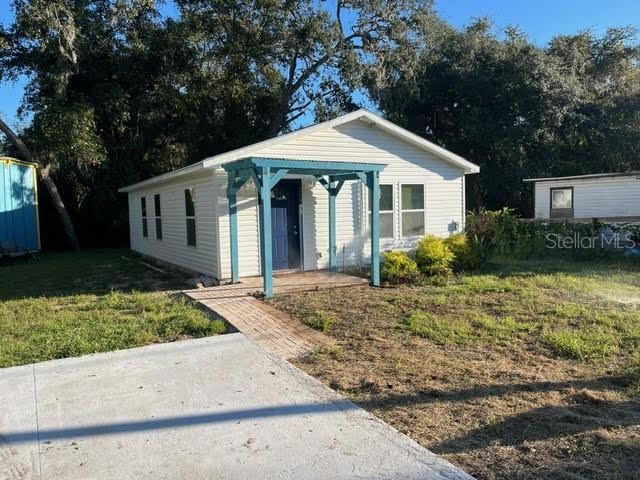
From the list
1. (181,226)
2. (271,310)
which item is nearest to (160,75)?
(181,226)

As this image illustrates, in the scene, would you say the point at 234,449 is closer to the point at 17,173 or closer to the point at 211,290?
the point at 211,290

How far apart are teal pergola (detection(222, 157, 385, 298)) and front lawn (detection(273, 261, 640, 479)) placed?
1129 mm

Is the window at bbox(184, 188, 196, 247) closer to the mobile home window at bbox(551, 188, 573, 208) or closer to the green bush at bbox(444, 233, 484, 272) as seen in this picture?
the green bush at bbox(444, 233, 484, 272)

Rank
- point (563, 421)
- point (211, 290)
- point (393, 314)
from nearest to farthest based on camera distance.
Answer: point (563, 421) → point (393, 314) → point (211, 290)

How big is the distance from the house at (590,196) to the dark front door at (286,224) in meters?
11.5

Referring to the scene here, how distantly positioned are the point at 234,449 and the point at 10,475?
4.37 feet

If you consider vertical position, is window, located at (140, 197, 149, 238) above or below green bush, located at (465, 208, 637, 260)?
above

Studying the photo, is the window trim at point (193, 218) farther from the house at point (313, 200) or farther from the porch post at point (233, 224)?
the porch post at point (233, 224)

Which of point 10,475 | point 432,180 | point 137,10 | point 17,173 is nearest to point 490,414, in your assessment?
point 10,475

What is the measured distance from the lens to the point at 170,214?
1285cm

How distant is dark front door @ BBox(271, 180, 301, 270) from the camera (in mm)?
10875

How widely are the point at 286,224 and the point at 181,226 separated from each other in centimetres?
284

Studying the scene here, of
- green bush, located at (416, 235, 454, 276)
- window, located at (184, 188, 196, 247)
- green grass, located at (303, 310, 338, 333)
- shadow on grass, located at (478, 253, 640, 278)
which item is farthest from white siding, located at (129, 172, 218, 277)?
shadow on grass, located at (478, 253, 640, 278)

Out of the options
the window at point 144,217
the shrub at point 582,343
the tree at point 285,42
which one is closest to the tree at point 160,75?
the tree at point 285,42
